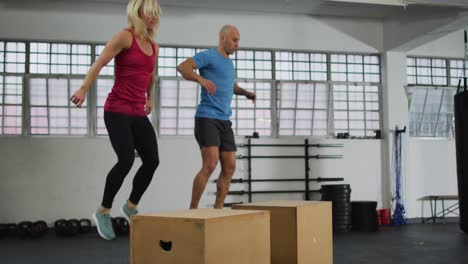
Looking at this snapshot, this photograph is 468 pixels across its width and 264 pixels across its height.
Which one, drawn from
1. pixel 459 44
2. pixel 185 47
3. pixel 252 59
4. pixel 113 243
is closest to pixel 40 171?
pixel 113 243

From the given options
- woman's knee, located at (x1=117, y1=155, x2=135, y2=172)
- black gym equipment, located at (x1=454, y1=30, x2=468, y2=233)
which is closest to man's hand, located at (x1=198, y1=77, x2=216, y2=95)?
woman's knee, located at (x1=117, y1=155, x2=135, y2=172)

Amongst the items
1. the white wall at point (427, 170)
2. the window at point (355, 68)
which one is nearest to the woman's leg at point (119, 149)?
the window at point (355, 68)

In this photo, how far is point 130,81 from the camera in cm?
310

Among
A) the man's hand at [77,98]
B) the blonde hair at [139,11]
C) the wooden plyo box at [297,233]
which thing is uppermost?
the blonde hair at [139,11]

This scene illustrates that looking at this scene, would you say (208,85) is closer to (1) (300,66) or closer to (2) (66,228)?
(2) (66,228)

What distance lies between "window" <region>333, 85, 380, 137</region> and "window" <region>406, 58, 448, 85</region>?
28.0 inches

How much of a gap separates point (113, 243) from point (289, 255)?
3.06 metres

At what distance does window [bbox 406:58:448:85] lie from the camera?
8.33 metres

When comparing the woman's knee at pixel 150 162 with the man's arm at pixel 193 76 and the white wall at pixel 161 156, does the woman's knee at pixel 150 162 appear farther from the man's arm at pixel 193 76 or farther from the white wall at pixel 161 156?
the white wall at pixel 161 156

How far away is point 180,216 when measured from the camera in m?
2.22

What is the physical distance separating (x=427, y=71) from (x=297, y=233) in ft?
21.4

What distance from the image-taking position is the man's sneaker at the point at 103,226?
9.59 feet

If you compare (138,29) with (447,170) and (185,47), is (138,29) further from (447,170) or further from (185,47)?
(447,170)

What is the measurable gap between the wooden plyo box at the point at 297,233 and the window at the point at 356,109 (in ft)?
16.7
